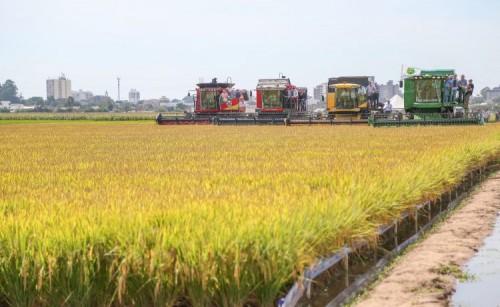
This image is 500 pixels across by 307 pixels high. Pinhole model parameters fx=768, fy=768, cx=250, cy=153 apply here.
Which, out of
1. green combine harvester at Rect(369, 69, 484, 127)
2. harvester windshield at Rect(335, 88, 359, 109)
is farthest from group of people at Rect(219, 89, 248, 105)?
green combine harvester at Rect(369, 69, 484, 127)

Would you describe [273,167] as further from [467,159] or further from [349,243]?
[349,243]

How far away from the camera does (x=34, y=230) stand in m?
5.97

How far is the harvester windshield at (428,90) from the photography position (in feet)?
124

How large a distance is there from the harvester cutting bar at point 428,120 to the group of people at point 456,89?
0.96 metres

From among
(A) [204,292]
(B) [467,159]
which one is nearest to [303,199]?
(A) [204,292]

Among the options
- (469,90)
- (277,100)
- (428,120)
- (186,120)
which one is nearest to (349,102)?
(277,100)

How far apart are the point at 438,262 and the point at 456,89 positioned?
29387 millimetres

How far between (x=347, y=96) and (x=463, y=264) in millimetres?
35975

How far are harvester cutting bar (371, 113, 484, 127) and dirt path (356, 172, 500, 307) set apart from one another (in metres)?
22.4

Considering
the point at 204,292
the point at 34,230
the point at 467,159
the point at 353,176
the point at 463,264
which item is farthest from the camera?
the point at 467,159

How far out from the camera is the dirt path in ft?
24.0

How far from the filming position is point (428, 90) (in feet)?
124

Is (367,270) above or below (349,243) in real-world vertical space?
below

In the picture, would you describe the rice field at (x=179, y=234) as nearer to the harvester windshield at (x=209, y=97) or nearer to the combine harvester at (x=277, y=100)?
the combine harvester at (x=277, y=100)
